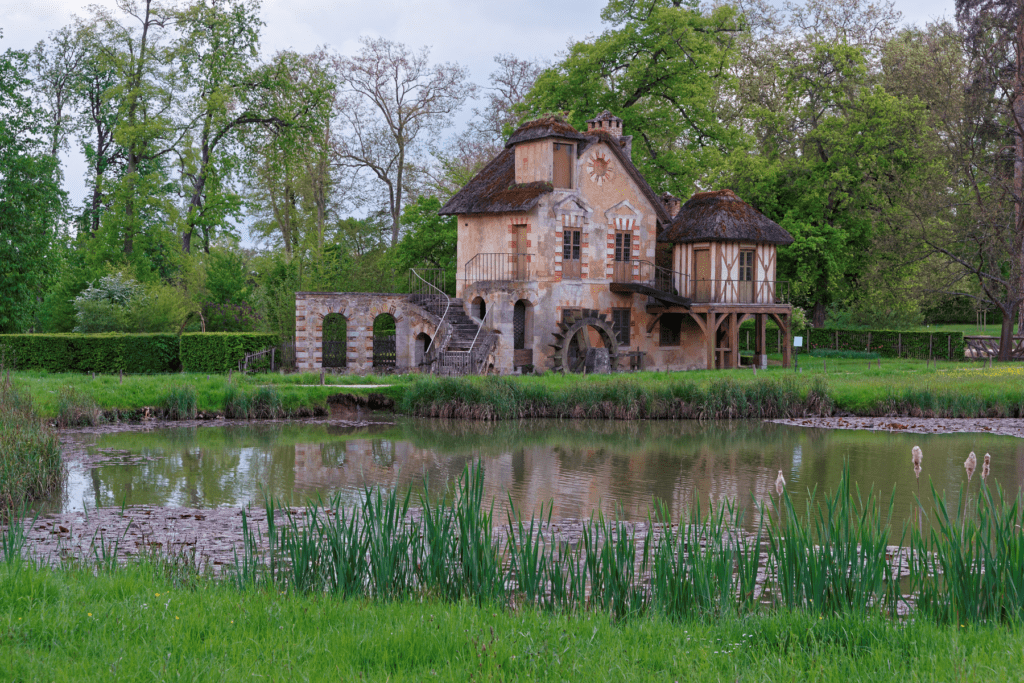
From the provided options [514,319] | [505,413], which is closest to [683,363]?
[514,319]

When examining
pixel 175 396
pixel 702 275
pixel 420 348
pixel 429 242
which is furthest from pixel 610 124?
pixel 175 396

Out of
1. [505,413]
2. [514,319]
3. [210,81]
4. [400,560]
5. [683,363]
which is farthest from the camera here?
[210,81]

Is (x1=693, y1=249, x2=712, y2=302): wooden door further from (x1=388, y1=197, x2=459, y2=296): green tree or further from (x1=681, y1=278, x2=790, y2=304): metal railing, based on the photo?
(x1=388, y1=197, x2=459, y2=296): green tree

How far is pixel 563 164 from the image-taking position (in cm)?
3011

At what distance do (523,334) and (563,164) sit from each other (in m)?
5.33

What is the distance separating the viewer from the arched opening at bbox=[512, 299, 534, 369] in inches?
1164

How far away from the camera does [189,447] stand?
16891 mm

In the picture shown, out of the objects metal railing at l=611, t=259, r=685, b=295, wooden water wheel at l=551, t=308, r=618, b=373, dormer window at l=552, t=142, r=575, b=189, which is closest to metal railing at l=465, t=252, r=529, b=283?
wooden water wheel at l=551, t=308, r=618, b=373

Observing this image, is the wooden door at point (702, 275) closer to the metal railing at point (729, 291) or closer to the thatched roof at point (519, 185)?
the metal railing at point (729, 291)

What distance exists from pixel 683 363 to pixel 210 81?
66.2 ft

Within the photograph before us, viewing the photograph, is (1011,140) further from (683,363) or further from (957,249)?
(683,363)

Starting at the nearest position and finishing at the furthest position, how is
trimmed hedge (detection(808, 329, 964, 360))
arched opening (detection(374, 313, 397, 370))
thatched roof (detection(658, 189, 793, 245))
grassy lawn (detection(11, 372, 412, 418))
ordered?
1. grassy lawn (detection(11, 372, 412, 418))
2. arched opening (detection(374, 313, 397, 370))
3. thatched roof (detection(658, 189, 793, 245))
4. trimmed hedge (detection(808, 329, 964, 360))

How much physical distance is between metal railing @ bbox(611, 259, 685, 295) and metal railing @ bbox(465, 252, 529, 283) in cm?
313

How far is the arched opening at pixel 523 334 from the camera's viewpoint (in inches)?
1164
